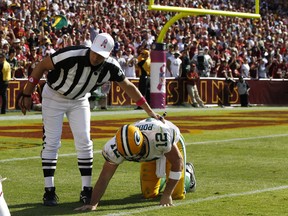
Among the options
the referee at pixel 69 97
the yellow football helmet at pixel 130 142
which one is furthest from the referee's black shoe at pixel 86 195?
the yellow football helmet at pixel 130 142

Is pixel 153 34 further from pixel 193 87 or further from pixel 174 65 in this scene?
pixel 193 87

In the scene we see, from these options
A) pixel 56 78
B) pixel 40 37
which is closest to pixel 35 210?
pixel 56 78

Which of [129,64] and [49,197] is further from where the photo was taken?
[129,64]

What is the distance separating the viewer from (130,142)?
772cm

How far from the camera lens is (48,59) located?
8328mm

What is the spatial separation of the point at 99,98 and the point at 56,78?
16.4m

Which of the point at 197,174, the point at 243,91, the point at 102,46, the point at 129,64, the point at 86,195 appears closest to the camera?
the point at 102,46

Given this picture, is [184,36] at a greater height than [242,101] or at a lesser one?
greater

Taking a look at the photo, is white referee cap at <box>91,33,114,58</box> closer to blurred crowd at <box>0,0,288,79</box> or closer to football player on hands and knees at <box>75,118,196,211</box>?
football player on hands and knees at <box>75,118,196,211</box>

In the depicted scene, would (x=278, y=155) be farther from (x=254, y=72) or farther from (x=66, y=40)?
(x=254, y=72)

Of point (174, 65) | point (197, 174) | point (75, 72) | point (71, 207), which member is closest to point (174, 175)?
point (71, 207)

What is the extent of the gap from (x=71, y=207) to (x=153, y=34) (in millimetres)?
20329

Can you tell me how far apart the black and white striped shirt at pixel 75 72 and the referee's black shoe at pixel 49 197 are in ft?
3.04

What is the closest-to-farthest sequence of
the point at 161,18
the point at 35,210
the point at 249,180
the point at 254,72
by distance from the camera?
1. the point at 35,210
2. the point at 249,180
3. the point at 161,18
4. the point at 254,72
